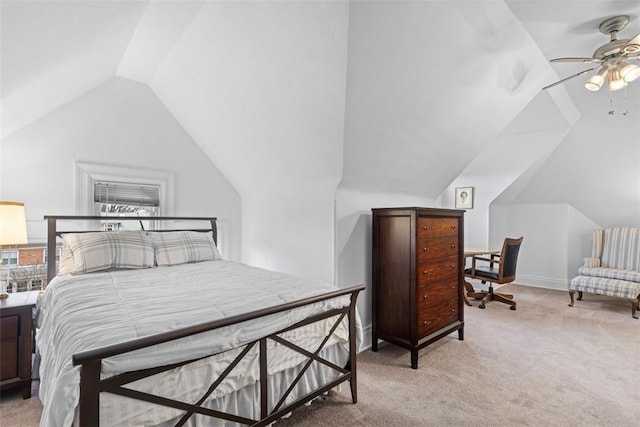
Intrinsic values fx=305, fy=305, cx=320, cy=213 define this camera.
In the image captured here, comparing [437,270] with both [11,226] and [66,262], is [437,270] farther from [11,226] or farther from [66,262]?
[11,226]

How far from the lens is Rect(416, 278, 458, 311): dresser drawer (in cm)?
256

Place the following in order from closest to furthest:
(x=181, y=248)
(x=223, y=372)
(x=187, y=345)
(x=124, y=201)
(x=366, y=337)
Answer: (x=187, y=345) → (x=223, y=372) → (x=366, y=337) → (x=181, y=248) → (x=124, y=201)

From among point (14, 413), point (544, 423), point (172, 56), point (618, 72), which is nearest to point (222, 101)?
point (172, 56)

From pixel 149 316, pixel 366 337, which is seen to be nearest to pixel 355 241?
pixel 366 337

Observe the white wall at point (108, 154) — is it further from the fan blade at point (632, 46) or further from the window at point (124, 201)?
the fan blade at point (632, 46)

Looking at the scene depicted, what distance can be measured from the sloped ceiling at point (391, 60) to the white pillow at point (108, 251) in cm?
111

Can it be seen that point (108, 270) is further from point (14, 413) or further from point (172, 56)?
point (172, 56)

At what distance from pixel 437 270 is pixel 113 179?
11.3 feet

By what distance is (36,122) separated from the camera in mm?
2846

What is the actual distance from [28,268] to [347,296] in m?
3.01

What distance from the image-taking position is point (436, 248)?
2721mm

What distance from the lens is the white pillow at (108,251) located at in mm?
2510

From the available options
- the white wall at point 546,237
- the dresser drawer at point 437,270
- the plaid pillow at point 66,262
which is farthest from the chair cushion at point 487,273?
the plaid pillow at point 66,262

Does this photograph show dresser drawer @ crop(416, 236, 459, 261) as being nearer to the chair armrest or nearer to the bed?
the bed
